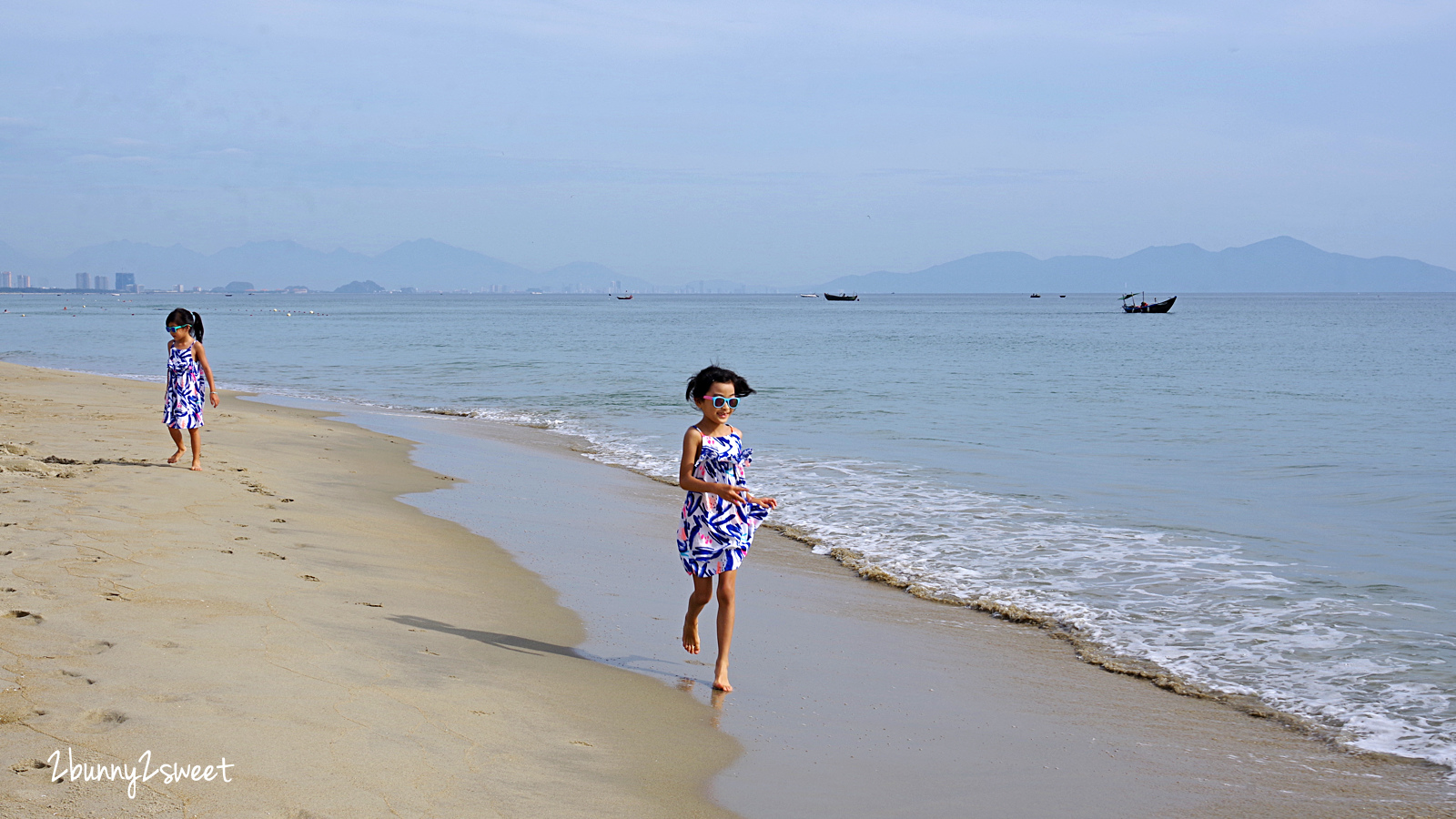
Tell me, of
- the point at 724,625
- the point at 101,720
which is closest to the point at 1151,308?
the point at 724,625

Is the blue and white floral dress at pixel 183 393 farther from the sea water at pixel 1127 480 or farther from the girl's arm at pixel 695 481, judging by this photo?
the girl's arm at pixel 695 481

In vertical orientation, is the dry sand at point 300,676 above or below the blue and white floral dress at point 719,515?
below

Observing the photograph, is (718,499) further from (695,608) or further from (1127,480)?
(1127,480)

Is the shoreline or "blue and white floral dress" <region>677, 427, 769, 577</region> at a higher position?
"blue and white floral dress" <region>677, 427, 769, 577</region>

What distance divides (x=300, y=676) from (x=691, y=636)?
209 cm

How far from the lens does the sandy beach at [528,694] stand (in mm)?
3883

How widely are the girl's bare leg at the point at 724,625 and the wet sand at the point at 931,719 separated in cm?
11

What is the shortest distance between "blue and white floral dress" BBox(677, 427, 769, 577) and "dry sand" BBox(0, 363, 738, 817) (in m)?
0.75

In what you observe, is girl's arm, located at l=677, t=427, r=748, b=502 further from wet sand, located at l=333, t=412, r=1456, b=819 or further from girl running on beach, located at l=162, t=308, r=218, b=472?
girl running on beach, located at l=162, t=308, r=218, b=472

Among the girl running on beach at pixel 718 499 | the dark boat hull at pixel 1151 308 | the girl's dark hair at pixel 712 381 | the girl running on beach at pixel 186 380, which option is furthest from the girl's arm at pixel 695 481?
the dark boat hull at pixel 1151 308

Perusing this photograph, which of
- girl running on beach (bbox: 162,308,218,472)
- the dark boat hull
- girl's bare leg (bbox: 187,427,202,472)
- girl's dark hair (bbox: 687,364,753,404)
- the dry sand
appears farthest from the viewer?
the dark boat hull

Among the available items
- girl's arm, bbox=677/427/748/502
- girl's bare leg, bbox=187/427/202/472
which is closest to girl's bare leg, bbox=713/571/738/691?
girl's arm, bbox=677/427/748/502

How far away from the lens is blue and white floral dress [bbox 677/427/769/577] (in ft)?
17.5

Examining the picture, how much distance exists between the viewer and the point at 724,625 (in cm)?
550
